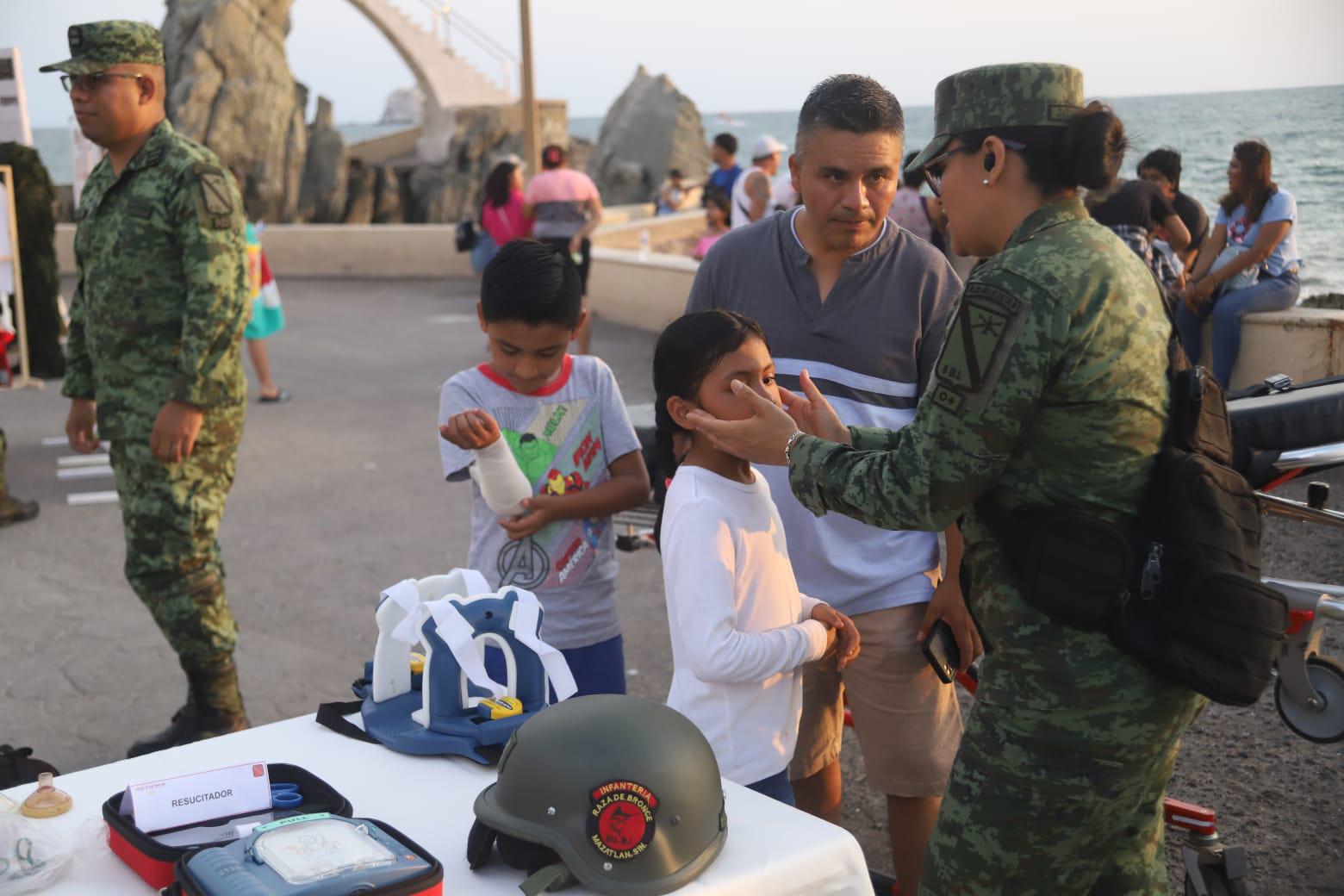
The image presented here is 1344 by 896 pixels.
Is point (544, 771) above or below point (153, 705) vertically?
above

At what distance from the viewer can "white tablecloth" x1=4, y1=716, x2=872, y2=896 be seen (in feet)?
6.02

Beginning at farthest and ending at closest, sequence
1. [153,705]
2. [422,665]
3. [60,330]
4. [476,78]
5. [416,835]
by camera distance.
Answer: [476,78]
[60,330]
[153,705]
[422,665]
[416,835]

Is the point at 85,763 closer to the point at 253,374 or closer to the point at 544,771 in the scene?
the point at 544,771

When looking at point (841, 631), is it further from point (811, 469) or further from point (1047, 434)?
point (1047, 434)

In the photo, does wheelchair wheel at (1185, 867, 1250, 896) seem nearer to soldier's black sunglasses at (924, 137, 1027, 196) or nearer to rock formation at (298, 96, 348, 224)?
soldier's black sunglasses at (924, 137, 1027, 196)

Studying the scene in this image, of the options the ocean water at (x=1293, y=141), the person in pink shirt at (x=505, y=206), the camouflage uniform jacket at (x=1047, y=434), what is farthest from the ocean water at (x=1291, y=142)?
the person in pink shirt at (x=505, y=206)

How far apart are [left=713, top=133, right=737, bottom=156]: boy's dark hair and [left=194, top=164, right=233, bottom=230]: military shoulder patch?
34.8ft

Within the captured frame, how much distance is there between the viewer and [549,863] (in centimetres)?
179

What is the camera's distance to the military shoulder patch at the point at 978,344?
204 centimetres

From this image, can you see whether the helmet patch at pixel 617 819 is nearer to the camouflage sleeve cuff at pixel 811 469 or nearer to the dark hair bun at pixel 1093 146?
the camouflage sleeve cuff at pixel 811 469

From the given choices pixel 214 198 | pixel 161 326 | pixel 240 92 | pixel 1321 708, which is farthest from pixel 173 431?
pixel 240 92

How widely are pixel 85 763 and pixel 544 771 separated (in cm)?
306

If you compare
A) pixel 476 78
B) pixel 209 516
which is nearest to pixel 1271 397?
pixel 209 516

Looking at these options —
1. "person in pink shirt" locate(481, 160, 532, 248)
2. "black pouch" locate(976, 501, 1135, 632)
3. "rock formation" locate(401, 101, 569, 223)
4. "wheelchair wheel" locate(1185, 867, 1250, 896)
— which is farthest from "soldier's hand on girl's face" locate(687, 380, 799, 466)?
"rock formation" locate(401, 101, 569, 223)
